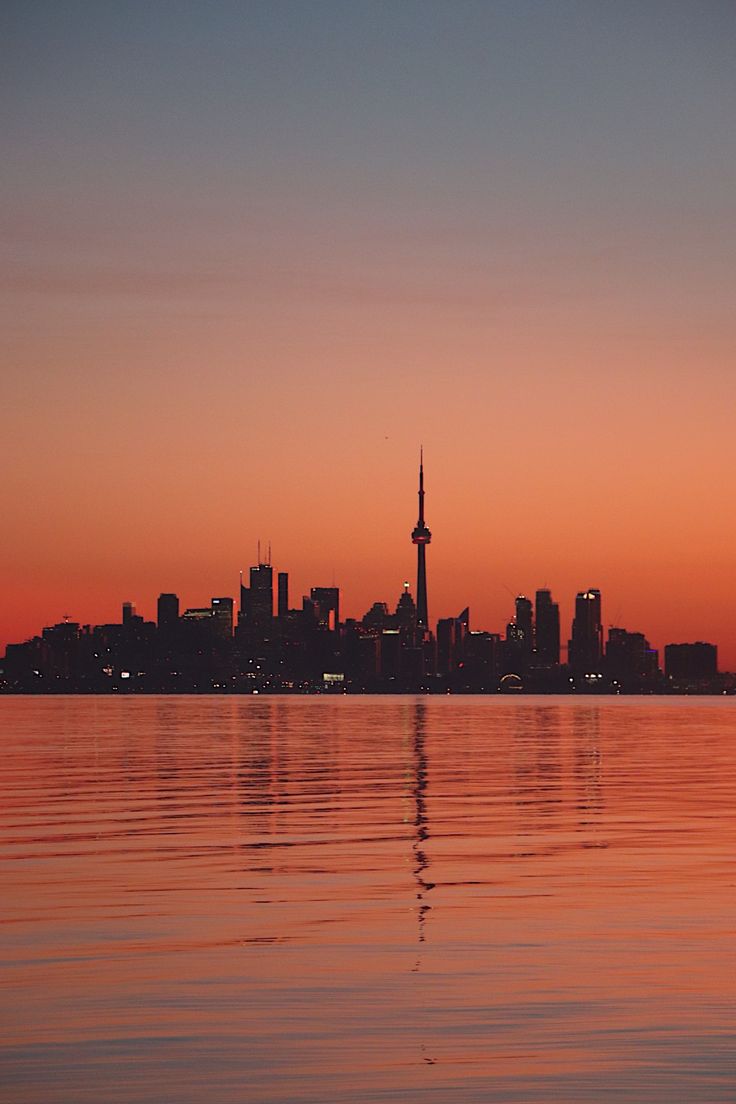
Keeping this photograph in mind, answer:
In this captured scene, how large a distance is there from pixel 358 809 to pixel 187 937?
104 feet

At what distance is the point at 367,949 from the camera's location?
95.9 ft

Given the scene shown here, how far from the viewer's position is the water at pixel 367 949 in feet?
66.1

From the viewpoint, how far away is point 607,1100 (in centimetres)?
1878

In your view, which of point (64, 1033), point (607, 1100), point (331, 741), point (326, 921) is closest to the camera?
point (607, 1100)

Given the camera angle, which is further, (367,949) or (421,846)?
(421,846)

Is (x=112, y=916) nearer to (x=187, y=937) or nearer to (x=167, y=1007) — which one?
(x=187, y=937)

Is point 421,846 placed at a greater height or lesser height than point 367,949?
greater

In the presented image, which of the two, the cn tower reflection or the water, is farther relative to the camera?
the cn tower reflection

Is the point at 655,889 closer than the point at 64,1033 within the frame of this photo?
No

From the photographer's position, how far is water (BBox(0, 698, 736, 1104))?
66.1 feet

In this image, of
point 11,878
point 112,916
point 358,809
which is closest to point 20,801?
point 358,809

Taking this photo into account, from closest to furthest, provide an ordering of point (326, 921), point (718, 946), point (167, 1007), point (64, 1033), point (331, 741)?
point (64, 1033) → point (167, 1007) → point (718, 946) → point (326, 921) → point (331, 741)

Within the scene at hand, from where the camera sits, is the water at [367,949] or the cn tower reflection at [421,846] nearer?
the water at [367,949]

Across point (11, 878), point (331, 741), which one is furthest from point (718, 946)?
point (331, 741)
